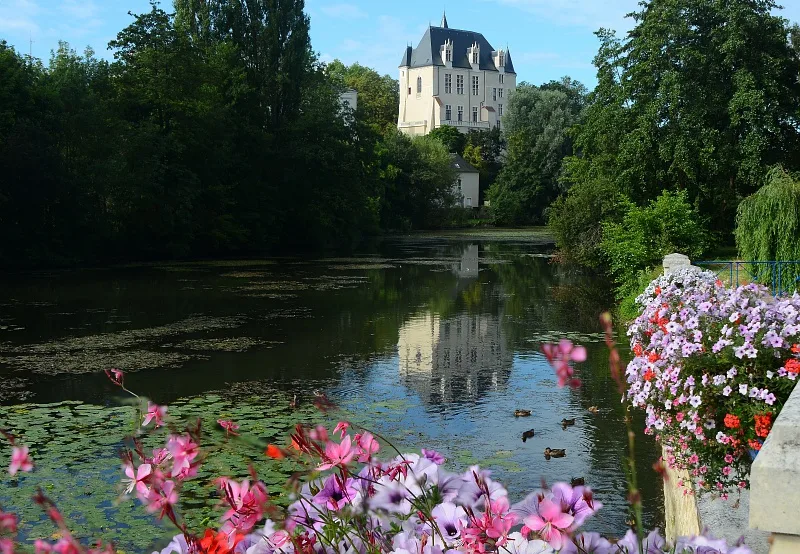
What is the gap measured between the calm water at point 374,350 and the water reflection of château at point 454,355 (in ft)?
0.12

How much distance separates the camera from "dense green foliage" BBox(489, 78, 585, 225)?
6944 centimetres

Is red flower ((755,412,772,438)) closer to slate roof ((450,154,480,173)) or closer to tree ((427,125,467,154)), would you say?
slate roof ((450,154,480,173))

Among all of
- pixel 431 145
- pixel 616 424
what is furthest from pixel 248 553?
pixel 431 145

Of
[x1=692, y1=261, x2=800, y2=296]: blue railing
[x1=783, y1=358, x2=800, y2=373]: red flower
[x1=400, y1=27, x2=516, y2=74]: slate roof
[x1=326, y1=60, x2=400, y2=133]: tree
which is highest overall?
[x1=400, y1=27, x2=516, y2=74]: slate roof

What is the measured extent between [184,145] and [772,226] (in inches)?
957

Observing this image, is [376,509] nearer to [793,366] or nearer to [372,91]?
[793,366]

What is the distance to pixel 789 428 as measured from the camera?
4.94ft

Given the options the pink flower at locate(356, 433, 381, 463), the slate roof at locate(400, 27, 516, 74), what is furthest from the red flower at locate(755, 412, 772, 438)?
the slate roof at locate(400, 27, 516, 74)

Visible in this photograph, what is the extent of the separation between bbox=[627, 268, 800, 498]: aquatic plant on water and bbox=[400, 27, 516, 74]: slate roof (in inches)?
4299

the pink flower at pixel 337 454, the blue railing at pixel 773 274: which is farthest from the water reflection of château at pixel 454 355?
the pink flower at pixel 337 454

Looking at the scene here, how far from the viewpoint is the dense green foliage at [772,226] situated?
18.8 meters

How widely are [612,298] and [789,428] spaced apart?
21.6 meters

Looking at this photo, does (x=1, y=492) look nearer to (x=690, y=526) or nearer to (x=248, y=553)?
(x=690, y=526)

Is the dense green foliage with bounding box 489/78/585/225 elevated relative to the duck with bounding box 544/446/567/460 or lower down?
elevated
